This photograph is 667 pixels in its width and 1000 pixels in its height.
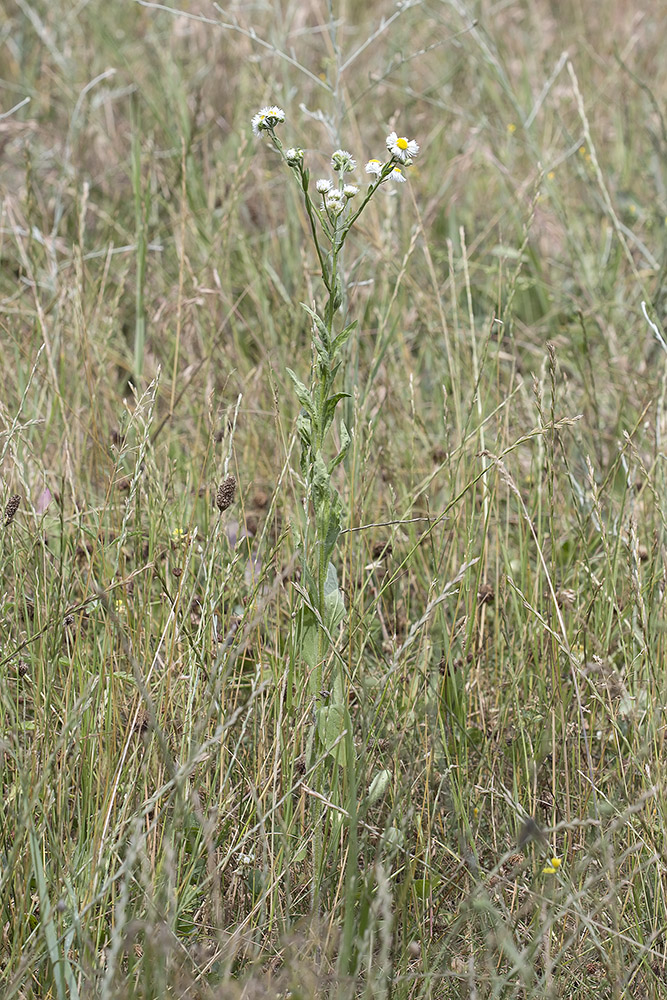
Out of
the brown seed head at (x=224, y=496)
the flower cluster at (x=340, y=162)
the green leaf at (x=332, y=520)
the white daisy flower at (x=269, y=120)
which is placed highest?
the white daisy flower at (x=269, y=120)

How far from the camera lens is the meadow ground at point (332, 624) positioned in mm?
1132

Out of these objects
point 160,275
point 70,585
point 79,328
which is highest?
point 160,275

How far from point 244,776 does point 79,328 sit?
3.41 ft

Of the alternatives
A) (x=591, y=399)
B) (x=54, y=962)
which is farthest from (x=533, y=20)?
(x=54, y=962)

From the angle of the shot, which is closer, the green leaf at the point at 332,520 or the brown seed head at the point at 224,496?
the green leaf at the point at 332,520

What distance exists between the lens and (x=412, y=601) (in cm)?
179

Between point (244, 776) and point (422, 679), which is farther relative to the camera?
point (422, 679)

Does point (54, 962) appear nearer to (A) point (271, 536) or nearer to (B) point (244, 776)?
(B) point (244, 776)

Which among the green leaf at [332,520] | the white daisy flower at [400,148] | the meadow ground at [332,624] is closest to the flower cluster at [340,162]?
the white daisy flower at [400,148]

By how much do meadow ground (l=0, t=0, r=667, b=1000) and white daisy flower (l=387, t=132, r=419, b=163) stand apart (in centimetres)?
25

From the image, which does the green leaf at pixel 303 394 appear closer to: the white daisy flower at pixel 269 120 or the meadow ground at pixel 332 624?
the meadow ground at pixel 332 624

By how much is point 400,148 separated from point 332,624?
658mm

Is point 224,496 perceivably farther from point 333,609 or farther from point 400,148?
point 400,148

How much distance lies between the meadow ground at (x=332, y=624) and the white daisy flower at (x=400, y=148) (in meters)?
0.25
